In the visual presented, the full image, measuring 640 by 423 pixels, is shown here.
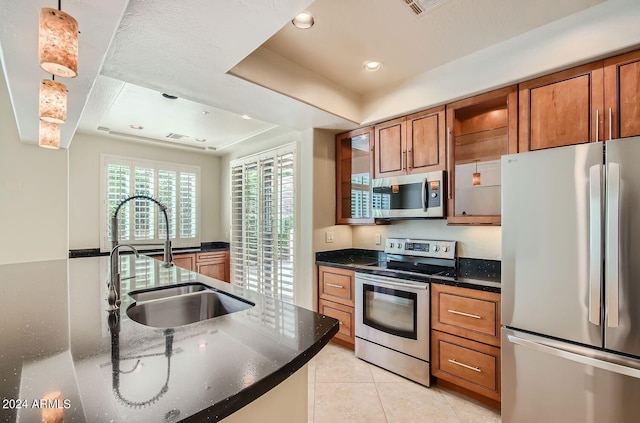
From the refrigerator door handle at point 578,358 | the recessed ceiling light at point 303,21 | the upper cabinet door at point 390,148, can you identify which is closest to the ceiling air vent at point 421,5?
the recessed ceiling light at point 303,21

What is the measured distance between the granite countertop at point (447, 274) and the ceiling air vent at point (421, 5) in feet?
5.96

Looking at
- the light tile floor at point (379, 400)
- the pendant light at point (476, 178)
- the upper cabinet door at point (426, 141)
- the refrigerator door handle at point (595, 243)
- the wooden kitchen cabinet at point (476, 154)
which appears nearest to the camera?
the refrigerator door handle at point (595, 243)

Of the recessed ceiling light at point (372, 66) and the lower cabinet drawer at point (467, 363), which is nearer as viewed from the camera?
the lower cabinet drawer at point (467, 363)

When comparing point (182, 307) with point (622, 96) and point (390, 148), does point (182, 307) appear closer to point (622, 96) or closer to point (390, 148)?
point (390, 148)

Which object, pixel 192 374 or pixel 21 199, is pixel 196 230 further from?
pixel 192 374

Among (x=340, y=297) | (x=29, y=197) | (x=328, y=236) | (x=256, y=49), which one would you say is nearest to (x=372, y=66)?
(x=256, y=49)

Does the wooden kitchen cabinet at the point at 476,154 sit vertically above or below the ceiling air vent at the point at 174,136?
below

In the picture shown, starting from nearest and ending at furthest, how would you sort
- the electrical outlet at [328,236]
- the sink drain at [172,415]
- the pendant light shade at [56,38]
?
the sink drain at [172,415] < the pendant light shade at [56,38] < the electrical outlet at [328,236]

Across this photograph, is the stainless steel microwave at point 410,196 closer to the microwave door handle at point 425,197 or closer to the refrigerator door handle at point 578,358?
the microwave door handle at point 425,197

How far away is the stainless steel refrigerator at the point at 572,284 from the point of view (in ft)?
4.67

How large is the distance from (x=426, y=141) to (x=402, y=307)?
4.78 ft

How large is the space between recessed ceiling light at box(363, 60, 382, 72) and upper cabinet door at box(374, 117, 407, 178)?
20.7 inches

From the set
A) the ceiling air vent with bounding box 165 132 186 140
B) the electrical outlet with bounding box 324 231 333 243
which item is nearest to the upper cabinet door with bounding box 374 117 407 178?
the electrical outlet with bounding box 324 231 333 243

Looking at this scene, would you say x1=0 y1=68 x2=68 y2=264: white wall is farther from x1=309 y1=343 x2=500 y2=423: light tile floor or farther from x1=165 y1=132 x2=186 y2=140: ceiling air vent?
x1=309 y1=343 x2=500 y2=423: light tile floor
